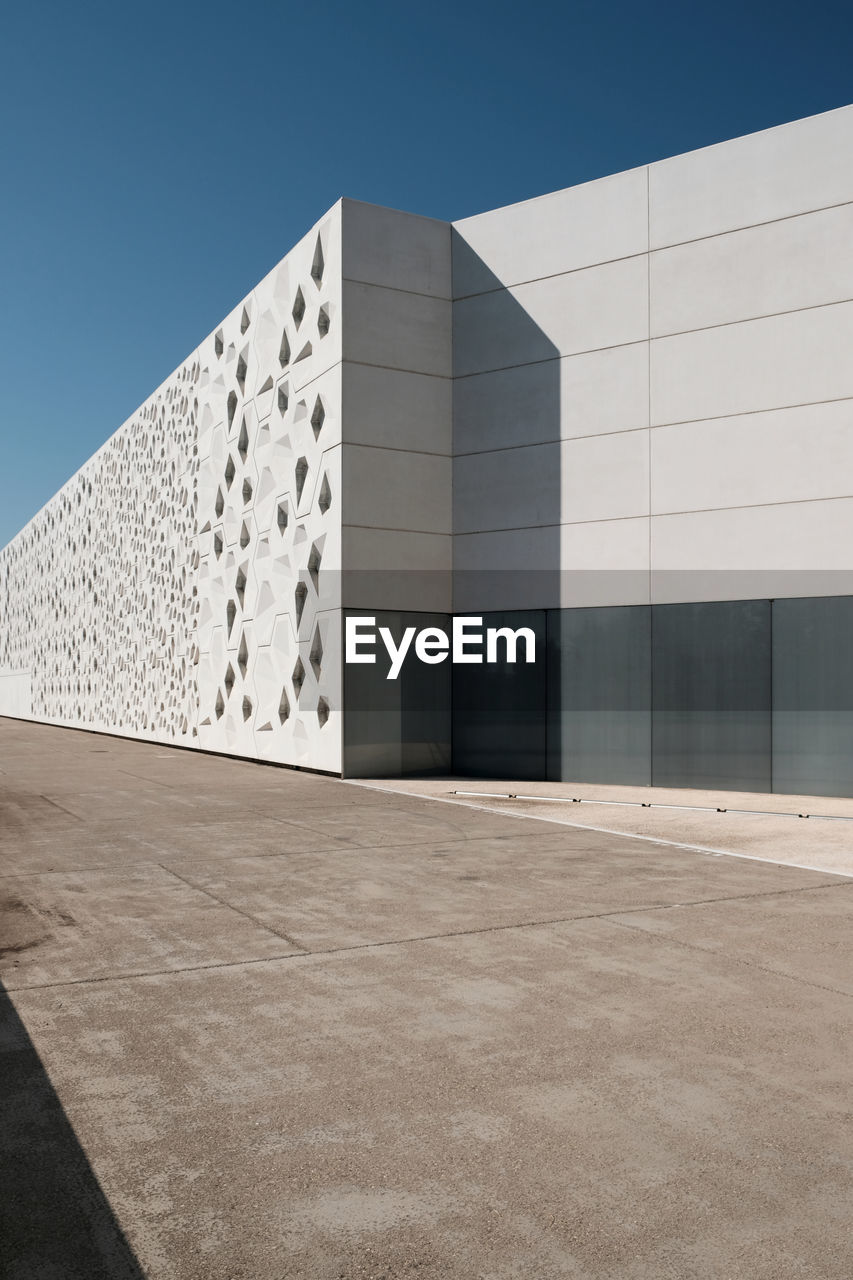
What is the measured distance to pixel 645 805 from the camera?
48.3 ft

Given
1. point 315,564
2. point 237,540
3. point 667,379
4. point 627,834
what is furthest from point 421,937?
point 237,540

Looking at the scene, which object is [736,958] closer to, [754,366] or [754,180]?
[754,366]

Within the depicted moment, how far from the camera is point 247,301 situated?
2273 cm

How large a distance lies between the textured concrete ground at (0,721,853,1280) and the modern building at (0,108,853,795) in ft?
25.1

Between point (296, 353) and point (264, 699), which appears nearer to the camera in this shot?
point (296, 353)

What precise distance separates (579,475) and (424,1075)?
14255 millimetres

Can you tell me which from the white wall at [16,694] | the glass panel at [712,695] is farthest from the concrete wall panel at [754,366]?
the white wall at [16,694]

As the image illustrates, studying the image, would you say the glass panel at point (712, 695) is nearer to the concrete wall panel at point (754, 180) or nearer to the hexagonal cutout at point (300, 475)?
the concrete wall panel at point (754, 180)

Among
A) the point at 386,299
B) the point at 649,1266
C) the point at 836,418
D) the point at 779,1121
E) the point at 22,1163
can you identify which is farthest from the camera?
the point at 386,299

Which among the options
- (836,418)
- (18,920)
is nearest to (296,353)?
(836,418)

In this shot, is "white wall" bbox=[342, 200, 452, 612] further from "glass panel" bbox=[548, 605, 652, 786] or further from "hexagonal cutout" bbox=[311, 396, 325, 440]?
"glass panel" bbox=[548, 605, 652, 786]

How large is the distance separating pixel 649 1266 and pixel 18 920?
5.45 meters

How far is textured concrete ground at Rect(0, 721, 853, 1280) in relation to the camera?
3238mm

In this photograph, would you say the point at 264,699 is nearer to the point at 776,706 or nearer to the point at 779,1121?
the point at 776,706
